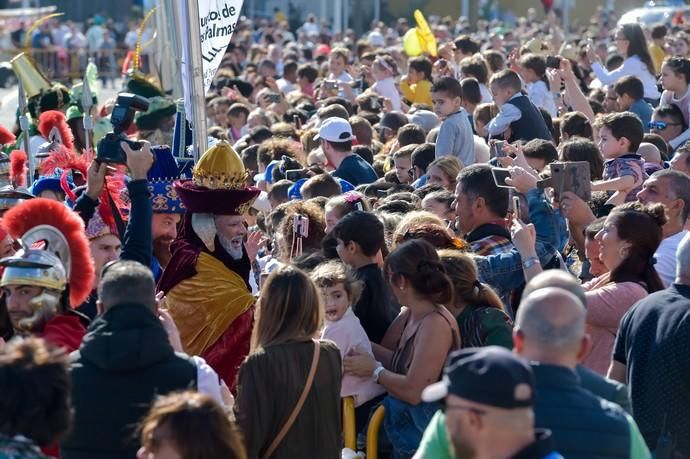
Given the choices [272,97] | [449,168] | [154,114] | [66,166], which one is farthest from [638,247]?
[272,97]

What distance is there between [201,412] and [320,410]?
110cm

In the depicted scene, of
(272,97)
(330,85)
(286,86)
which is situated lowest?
(286,86)

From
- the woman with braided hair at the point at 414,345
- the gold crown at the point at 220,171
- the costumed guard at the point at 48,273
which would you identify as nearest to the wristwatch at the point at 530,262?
the woman with braided hair at the point at 414,345

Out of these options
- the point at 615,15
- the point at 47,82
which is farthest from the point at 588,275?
the point at 615,15

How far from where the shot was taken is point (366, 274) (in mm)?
5996

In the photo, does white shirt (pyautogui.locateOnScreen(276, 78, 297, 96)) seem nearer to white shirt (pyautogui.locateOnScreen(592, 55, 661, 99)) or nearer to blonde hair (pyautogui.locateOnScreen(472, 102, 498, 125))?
white shirt (pyautogui.locateOnScreen(592, 55, 661, 99))

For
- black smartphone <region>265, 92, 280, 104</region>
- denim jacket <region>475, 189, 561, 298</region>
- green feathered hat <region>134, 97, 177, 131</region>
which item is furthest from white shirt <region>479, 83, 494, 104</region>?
denim jacket <region>475, 189, 561, 298</region>

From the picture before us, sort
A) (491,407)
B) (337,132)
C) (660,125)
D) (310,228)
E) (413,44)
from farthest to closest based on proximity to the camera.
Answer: (413,44)
(660,125)
(337,132)
(310,228)
(491,407)

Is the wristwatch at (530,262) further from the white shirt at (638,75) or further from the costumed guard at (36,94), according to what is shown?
the white shirt at (638,75)

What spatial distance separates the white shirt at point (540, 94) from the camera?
1260cm

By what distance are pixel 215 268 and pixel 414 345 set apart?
106 cm

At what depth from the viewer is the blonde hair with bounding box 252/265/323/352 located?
4.77m

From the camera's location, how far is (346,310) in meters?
5.64

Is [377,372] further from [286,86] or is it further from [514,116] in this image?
[286,86]
